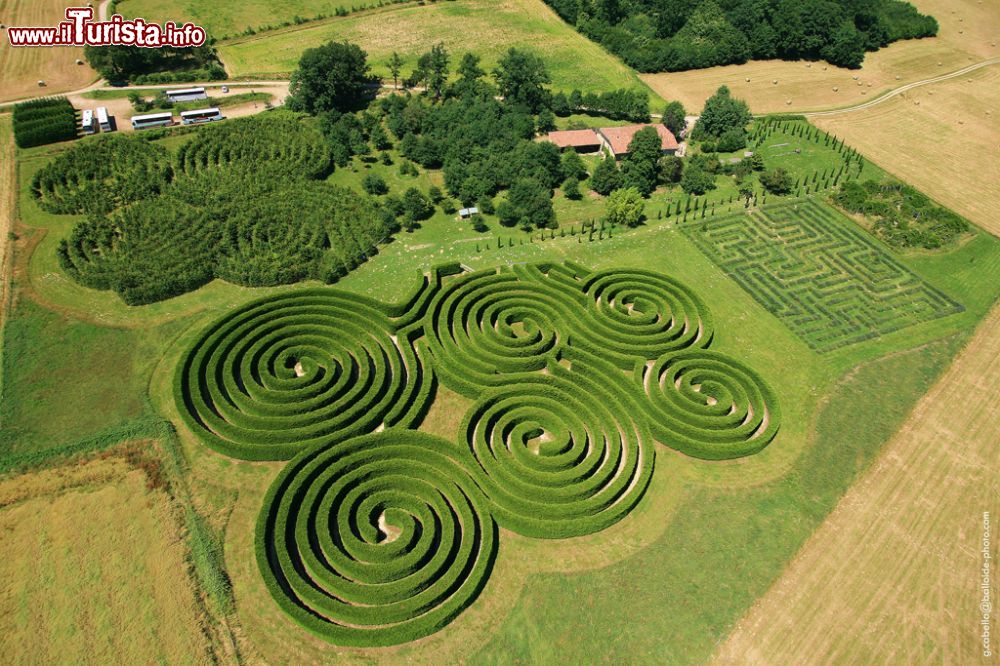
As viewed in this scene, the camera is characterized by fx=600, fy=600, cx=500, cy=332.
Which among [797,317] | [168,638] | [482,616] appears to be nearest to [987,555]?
[797,317]

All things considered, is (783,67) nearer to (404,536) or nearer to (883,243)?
(883,243)

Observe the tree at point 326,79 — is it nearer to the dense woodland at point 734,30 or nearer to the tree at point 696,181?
the tree at point 696,181

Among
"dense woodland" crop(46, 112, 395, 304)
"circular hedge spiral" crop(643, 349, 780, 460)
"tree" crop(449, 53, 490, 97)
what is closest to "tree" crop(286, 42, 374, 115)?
"dense woodland" crop(46, 112, 395, 304)

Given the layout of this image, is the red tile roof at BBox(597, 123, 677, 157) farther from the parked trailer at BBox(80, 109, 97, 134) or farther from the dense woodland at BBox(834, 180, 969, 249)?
the parked trailer at BBox(80, 109, 97, 134)

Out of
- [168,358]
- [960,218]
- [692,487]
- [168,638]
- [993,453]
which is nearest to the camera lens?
[168,638]

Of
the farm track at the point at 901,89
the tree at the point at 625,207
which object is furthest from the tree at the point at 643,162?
the farm track at the point at 901,89

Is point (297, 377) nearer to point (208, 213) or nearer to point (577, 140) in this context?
point (208, 213)
